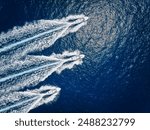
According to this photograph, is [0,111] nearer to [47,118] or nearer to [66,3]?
[47,118]

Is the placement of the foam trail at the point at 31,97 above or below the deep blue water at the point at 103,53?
below

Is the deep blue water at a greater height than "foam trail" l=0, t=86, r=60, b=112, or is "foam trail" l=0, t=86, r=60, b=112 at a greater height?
the deep blue water

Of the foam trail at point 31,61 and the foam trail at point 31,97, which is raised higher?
the foam trail at point 31,61

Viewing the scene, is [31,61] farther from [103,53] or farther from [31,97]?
[103,53]

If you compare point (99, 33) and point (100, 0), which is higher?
point (100, 0)

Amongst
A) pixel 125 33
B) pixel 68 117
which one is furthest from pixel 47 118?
pixel 125 33
